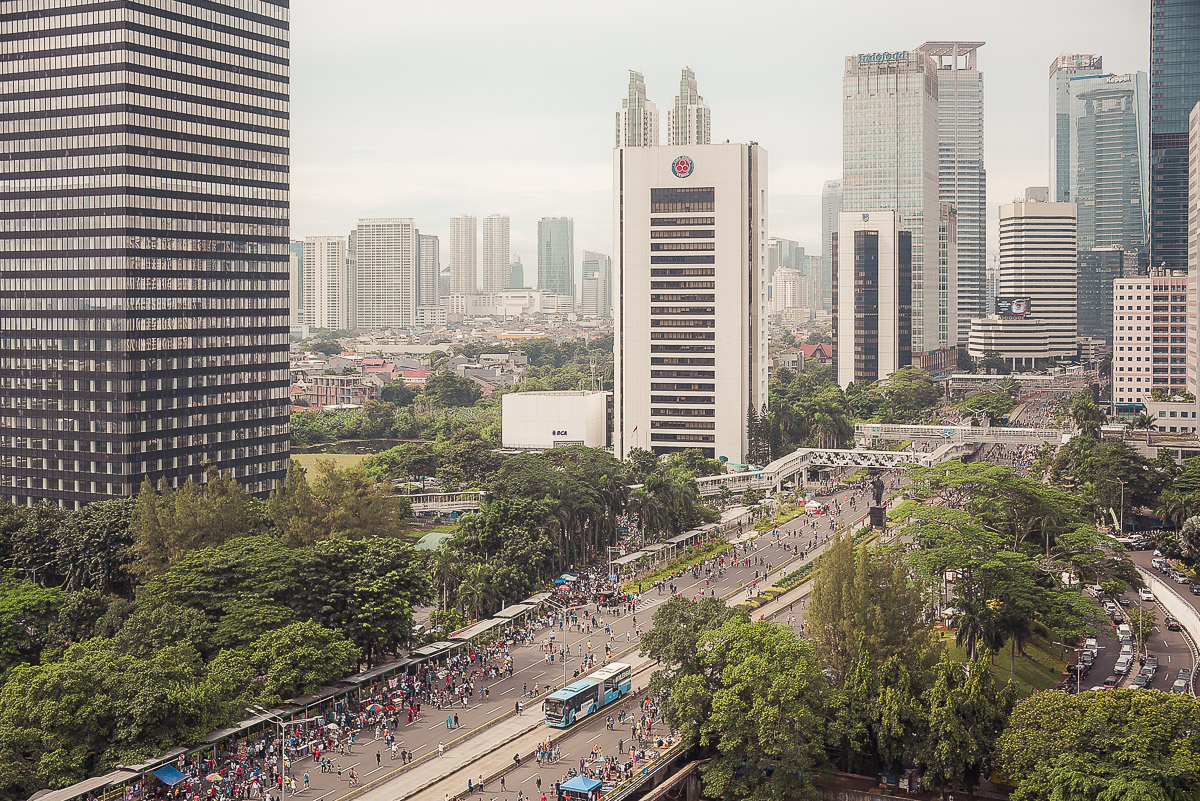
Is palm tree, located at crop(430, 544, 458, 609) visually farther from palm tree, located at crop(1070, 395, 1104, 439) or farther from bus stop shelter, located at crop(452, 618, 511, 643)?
palm tree, located at crop(1070, 395, 1104, 439)

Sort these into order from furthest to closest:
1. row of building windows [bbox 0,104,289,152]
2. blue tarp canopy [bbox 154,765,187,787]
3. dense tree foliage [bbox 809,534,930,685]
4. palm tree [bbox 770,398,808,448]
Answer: palm tree [bbox 770,398,808,448]
row of building windows [bbox 0,104,289,152]
dense tree foliage [bbox 809,534,930,685]
blue tarp canopy [bbox 154,765,187,787]

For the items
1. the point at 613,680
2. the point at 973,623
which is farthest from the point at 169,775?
the point at 973,623

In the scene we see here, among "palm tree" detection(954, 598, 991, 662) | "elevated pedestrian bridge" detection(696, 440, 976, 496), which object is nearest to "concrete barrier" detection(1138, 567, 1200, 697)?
"palm tree" detection(954, 598, 991, 662)

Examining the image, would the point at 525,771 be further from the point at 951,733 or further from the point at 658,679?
the point at 951,733

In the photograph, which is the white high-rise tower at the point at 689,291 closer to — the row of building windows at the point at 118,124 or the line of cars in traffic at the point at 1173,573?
the row of building windows at the point at 118,124

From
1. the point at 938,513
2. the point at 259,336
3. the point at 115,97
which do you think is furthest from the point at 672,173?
the point at 938,513
